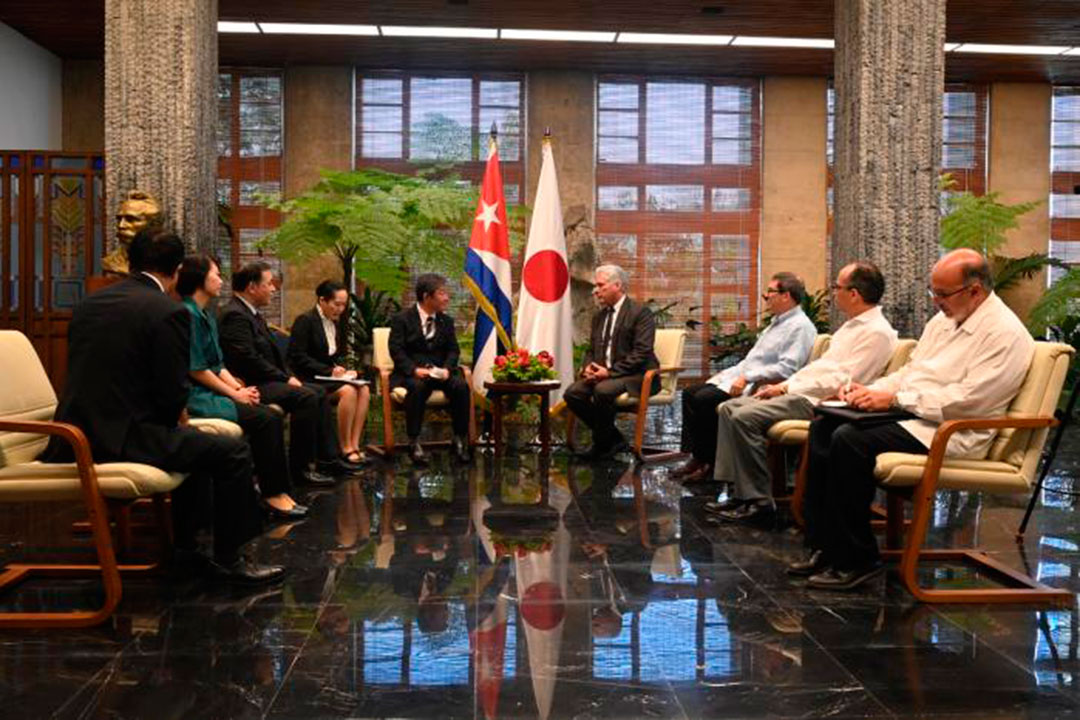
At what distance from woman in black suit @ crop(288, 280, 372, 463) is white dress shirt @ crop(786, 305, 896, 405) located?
304 centimetres

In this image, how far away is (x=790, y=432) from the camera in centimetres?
489

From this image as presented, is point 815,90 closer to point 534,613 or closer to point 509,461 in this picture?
point 509,461

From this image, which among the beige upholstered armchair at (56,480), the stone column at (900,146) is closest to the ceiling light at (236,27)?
the stone column at (900,146)

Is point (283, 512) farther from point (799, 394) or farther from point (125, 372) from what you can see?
point (799, 394)

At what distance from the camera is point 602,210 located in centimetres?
A: 1342

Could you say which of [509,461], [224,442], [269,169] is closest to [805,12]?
[509,461]

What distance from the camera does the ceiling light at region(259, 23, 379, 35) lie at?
35.6 feet

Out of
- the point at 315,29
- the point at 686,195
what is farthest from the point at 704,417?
the point at 686,195

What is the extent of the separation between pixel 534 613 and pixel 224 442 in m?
1.28

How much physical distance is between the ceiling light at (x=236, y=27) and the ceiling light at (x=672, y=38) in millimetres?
3944

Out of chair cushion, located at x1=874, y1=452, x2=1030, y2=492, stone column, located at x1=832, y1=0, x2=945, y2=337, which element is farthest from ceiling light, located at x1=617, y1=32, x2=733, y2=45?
chair cushion, located at x1=874, y1=452, x2=1030, y2=492

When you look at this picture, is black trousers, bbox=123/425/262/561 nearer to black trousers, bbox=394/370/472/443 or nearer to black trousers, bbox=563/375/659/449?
black trousers, bbox=394/370/472/443

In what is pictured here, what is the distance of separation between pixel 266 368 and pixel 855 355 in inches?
128

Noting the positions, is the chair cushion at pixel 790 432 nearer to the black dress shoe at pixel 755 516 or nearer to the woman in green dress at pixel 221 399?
the black dress shoe at pixel 755 516
